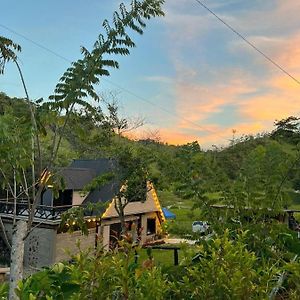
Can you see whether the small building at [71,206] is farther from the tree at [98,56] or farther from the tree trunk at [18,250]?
the tree trunk at [18,250]

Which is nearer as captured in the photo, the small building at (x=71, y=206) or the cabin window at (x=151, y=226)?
the small building at (x=71, y=206)

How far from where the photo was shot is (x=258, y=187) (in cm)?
266

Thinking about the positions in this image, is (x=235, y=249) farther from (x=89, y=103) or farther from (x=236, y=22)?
(x=236, y=22)

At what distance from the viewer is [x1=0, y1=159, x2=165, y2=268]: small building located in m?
14.8

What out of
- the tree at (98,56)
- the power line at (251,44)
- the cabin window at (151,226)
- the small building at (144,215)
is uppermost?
the power line at (251,44)

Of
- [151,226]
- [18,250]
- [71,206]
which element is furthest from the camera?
[151,226]

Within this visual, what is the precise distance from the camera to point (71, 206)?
13062 millimetres

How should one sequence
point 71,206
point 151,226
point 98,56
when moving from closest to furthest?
point 98,56, point 71,206, point 151,226

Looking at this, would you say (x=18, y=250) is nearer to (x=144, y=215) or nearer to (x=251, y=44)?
(x=251, y=44)

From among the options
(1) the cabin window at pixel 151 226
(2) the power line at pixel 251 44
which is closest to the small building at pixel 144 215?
(1) the cabin window at pixel 151 226

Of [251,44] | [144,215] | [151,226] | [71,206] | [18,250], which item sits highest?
[251,44]

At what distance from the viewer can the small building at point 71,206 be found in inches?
583

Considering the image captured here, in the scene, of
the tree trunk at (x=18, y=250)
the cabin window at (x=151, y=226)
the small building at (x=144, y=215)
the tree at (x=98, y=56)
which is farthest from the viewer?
the cabin window at (x=151, y=226)

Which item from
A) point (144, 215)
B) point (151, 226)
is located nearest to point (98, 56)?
point (144, 215)
